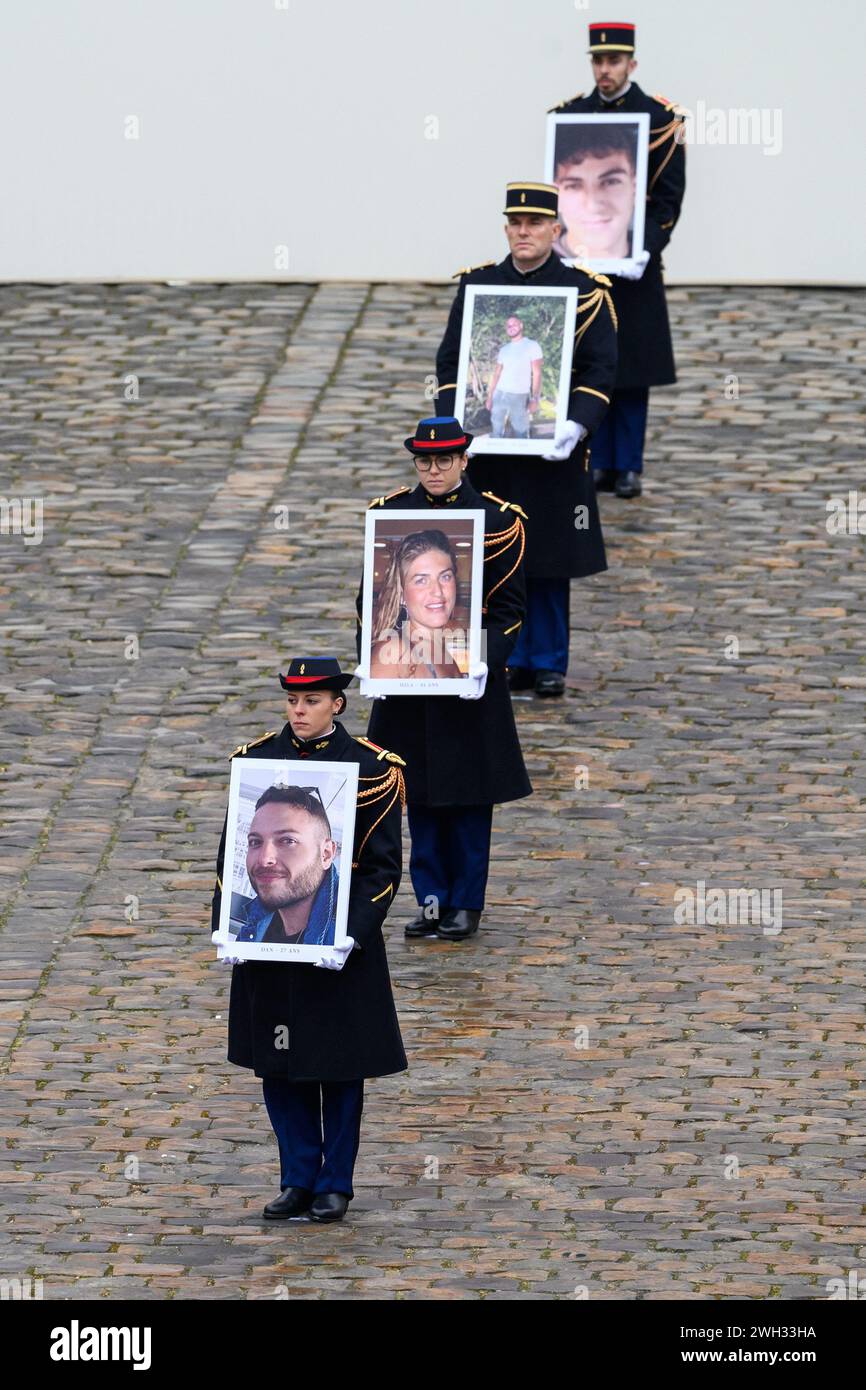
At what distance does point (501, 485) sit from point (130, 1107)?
4418 millimetres

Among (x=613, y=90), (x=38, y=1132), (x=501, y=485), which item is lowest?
(x=38, y=1132)

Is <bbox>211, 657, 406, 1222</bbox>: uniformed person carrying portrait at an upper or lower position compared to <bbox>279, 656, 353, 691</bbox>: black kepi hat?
lower

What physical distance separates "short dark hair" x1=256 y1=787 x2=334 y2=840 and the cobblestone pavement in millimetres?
1319

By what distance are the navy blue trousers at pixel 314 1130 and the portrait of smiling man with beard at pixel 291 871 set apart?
1.63 feet

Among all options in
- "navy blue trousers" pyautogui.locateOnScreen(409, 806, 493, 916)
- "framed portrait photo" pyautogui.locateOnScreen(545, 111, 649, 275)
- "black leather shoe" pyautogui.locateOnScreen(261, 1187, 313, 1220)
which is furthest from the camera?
"framed portrait photo" pyautogui.locateOnScreen(545, 111, 649, 275)

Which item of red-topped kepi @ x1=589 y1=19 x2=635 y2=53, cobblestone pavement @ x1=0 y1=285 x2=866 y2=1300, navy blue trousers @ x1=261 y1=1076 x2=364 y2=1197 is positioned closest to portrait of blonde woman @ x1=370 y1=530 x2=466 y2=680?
cobblestone pavement @ x1=0 y1=285 x2=866 y2=1300

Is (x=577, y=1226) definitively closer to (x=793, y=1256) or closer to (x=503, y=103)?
(x=793, y=1256)

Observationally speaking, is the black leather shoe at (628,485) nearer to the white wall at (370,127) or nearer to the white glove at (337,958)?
the white wall at (370,127)

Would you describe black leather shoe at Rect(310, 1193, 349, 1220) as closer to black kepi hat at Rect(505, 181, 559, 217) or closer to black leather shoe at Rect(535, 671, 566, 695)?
black leather shoe at Rect(535, 671, 566, 695)

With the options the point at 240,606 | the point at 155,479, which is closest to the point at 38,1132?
the point at 240,606

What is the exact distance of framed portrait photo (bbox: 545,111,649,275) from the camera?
50.8 feet

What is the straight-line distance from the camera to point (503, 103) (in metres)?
19.9

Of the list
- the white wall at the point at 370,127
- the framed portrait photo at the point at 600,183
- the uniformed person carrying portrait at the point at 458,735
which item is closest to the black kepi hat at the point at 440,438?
the uniformed person carrying portrait at the point at 458,735

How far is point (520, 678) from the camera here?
47.3 ft
